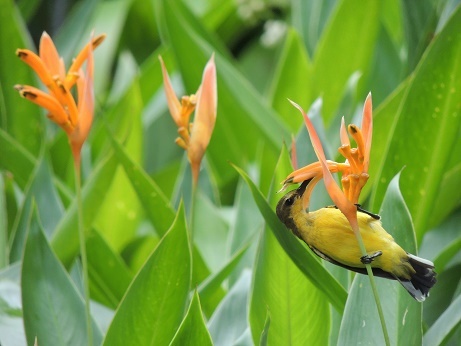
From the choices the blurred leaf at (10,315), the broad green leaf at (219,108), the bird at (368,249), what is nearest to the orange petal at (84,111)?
the bird at (368,249)

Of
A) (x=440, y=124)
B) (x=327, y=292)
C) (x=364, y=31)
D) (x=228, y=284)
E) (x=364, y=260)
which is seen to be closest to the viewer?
(x=364, y=260)

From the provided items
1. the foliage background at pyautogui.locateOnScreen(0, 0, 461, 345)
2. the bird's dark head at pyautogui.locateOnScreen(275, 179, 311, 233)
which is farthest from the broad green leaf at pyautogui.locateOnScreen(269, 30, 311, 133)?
the bird's dark head at pyautogui.locateOnScreen(275, 179, 311, 233)

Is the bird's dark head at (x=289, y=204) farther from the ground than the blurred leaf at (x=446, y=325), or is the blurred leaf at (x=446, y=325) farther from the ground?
the bird's dark head at (x=289, y=204)

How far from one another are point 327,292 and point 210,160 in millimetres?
866

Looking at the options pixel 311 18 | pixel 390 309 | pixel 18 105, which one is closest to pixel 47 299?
pixel 390 309

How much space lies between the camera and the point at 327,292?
79 cm

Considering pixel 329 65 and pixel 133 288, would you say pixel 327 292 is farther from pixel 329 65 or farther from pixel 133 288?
pixel 329 65

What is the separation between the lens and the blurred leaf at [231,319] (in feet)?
3.03

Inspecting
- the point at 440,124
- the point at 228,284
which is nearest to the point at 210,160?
the point at 228,284

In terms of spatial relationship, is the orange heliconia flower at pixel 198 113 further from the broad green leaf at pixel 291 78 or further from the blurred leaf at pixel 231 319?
the broad green leaf at pixel 291 78

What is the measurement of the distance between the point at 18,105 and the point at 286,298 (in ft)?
3.23

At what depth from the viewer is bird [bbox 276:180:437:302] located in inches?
21.7

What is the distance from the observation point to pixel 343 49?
5.32 feet

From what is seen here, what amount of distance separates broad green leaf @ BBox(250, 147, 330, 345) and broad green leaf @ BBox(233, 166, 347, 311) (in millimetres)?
18
